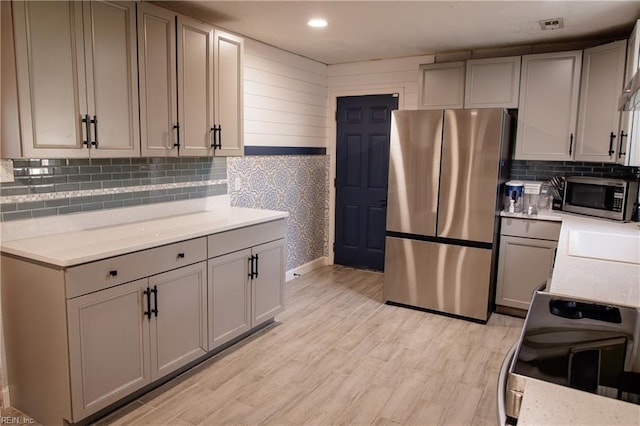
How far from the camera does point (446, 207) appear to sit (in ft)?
12.9

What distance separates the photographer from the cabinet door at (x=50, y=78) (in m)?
2.19

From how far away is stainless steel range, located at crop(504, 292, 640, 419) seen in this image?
109cm

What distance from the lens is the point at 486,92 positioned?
13.9ft

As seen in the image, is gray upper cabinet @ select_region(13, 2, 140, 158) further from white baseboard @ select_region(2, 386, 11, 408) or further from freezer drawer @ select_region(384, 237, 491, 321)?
freezer drawer @ select_region(384, 237, 491, 321)

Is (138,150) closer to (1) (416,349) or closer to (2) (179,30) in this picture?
(2) (179,30)

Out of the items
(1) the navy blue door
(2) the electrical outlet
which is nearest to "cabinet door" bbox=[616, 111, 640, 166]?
(1) the navy blue door

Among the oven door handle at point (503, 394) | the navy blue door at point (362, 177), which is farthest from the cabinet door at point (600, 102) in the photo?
the oven door handle at point (503, 394)

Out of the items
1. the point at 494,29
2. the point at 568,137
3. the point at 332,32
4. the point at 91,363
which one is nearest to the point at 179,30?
the point at 332,32

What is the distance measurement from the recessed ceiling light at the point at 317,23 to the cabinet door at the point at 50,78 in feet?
Answer: 5.76

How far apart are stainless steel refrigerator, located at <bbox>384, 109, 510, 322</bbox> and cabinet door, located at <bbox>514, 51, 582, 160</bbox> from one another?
0.30m

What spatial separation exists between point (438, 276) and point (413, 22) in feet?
7.09

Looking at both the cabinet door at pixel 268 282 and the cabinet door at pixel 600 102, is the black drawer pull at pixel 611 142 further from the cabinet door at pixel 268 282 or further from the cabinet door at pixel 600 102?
the cabinet door at pixel 268 282

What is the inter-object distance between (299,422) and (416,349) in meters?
1.26

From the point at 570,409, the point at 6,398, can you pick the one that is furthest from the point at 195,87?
the point at 570,409
